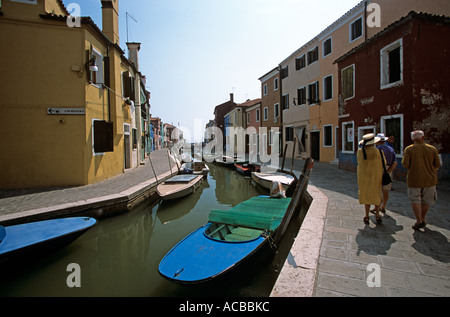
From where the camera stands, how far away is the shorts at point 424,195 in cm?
412

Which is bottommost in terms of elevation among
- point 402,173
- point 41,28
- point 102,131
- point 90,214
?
point 90,214

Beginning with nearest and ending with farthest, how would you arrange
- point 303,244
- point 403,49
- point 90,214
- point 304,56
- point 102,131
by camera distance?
1. point 303,244
2. point 90,214
3. point 403,49
4. point 102,131
5. point 304,56

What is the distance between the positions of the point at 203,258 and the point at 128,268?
1.84 m

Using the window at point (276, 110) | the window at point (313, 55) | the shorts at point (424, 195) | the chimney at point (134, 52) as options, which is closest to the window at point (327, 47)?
the window at point (313, 55)

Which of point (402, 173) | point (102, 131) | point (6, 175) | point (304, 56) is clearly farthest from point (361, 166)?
point (304, 56)

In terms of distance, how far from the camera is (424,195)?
416 cm

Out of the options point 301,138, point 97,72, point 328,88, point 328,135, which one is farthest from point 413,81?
point 97,72

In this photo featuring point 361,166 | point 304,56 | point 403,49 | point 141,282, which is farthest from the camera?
point 304,56

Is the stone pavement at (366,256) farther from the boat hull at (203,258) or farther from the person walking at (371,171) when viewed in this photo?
the boat hull at (203,258)

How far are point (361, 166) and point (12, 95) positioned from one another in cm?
1093

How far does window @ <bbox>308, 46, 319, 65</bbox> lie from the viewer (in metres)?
17.6

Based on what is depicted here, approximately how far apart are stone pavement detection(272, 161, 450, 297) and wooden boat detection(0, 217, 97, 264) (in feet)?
13.6

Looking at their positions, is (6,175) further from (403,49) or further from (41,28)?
(403,49)

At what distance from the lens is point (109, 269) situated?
187 inches
